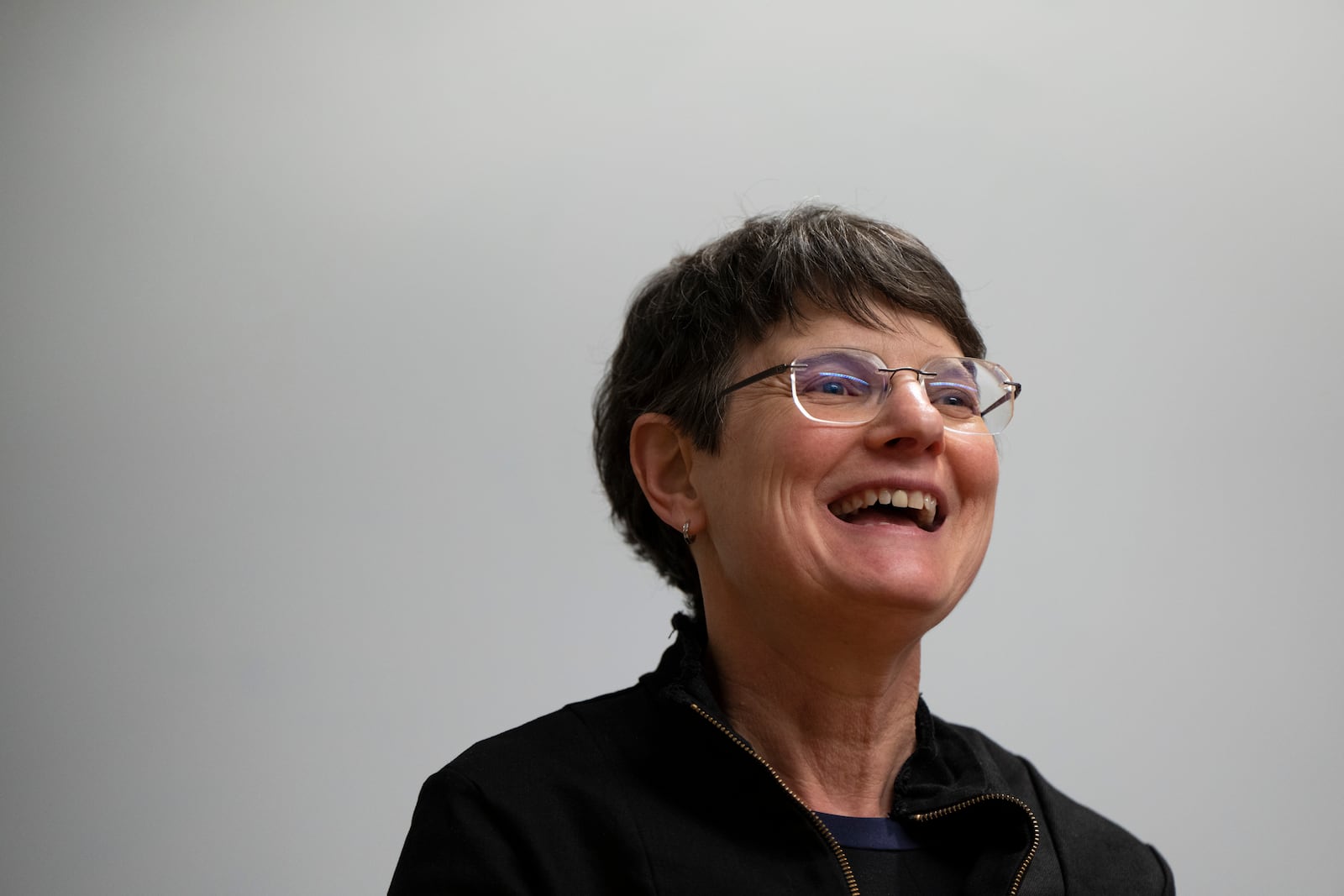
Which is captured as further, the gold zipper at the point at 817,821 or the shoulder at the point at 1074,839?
Result: the shoulder at the point at 1074,839

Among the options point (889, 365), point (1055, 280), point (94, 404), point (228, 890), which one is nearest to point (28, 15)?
point (94, 404)

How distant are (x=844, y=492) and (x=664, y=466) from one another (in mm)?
316

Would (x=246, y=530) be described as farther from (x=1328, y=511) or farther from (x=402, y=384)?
(x=1328, y=511)

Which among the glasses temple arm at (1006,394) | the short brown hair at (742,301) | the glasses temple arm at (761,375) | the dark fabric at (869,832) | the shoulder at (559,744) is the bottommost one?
the dark fabric at (869,832)

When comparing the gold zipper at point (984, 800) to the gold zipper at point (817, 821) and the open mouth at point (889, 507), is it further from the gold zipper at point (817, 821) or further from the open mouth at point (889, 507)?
the open mouth at point (889, 507)

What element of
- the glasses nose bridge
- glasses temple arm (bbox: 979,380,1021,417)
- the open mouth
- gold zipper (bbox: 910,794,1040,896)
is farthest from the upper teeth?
gold zipper (bbox: 910,794,1040,896)

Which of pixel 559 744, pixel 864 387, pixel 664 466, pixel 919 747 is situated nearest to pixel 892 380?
pixel 864 387

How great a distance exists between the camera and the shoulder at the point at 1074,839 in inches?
64.9

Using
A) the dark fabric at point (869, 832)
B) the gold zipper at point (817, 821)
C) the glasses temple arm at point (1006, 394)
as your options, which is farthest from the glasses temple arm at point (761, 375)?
the dark fabric at point (869, 832)

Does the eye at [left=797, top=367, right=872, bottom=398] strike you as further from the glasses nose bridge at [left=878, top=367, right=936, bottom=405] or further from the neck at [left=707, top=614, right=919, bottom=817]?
the neck at [left=707, top=614, right=919, bottom=817]

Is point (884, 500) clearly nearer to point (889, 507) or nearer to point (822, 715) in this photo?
point (889, 507)

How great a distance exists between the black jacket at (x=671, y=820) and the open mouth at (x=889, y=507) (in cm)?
30

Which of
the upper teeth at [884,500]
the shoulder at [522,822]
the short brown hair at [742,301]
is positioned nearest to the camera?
the shoulder at [522,822]

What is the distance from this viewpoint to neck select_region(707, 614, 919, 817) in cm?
158
